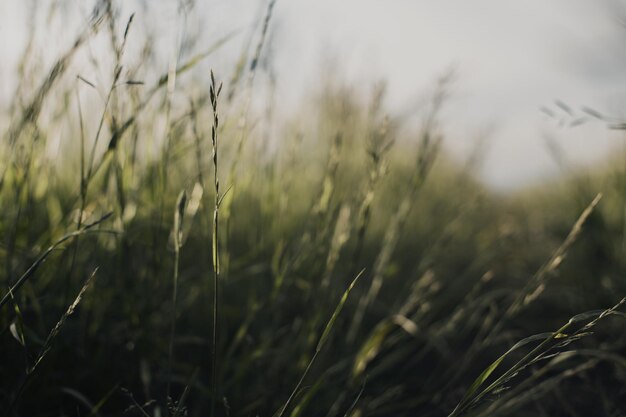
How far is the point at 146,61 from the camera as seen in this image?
1028 millimetres

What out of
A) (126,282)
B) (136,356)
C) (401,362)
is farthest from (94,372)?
(401,362)

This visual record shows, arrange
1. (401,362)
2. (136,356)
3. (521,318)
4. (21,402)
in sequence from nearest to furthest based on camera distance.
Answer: (21,402), (136,356), (401,362), (521,318)

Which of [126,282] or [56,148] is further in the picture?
[56,148]

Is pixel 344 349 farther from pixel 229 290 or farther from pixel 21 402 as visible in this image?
pixel 21 402

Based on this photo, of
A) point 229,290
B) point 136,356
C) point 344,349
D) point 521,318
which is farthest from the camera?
point 521,318

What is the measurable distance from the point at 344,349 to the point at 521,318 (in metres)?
0.79

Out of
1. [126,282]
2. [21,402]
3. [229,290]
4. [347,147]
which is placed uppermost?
[347,147]

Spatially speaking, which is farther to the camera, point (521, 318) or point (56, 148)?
point (521, 318)

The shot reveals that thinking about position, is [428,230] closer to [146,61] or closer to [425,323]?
[425,323]

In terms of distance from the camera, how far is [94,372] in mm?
980

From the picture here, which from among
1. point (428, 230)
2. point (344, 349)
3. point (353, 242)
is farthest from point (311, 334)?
point (428, 230)

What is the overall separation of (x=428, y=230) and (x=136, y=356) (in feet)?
6.15

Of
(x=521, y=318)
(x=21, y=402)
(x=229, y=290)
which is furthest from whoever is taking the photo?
(x=521, y=318)

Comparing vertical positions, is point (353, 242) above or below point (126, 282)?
below
